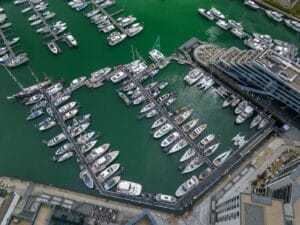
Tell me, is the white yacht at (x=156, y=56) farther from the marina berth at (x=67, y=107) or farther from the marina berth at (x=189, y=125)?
the marina berth at (x=67, y=107)

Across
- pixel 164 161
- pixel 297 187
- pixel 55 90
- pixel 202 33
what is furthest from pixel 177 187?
pixel 202 33

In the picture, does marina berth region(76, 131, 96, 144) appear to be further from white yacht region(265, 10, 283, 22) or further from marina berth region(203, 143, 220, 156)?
white yacht region(265, 10, 283, 22)

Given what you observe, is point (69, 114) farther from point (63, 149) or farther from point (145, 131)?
point (145, 131)

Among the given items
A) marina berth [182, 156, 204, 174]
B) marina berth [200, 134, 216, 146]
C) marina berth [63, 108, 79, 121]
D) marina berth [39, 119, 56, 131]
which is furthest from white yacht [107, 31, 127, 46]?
marina berth [182, 156, 204, 174]

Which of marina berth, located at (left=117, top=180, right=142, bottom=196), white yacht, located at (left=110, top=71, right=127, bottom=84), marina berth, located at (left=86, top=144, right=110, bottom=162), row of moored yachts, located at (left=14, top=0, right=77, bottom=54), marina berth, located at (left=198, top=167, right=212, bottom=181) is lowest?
marina berth, located at (left=198, top=167, right=212, bottom=181)

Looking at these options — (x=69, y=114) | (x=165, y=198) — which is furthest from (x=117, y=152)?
(x=69, y=114)

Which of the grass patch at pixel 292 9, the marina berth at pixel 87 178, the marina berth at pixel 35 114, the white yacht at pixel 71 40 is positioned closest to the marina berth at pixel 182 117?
the marina berth at pixel 87 178
